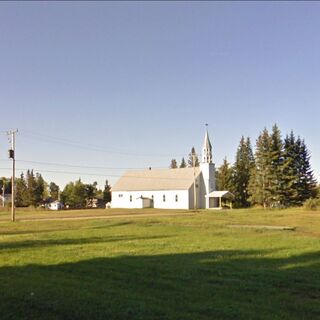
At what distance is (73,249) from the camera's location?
1808 centimetres

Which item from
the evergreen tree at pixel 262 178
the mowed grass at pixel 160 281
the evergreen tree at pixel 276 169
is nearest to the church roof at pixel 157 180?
the evergreen tree at pixel 262 178

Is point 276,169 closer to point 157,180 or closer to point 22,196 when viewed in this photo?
point 157,180

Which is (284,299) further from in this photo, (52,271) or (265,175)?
(265,175)

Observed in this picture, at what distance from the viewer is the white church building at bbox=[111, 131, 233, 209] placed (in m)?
82.8

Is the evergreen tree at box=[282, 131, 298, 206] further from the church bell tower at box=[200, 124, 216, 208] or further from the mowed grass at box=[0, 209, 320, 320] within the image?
the mowed grass at box=[0, 209, 320, 320]

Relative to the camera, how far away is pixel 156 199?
87938 mm

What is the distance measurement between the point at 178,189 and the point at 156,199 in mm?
6038

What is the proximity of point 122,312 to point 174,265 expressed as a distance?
606 cm

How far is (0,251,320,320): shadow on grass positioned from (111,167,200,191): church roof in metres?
68.1

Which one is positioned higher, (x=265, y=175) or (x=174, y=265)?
(x=265, y=175)

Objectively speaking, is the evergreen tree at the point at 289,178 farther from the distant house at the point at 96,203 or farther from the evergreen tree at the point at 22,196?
the evergreen tree at the point at 22,196

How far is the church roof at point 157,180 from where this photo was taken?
8475 centimetres

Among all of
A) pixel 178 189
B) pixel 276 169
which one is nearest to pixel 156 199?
pixel 178 189

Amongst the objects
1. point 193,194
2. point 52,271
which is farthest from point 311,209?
point 52,271
